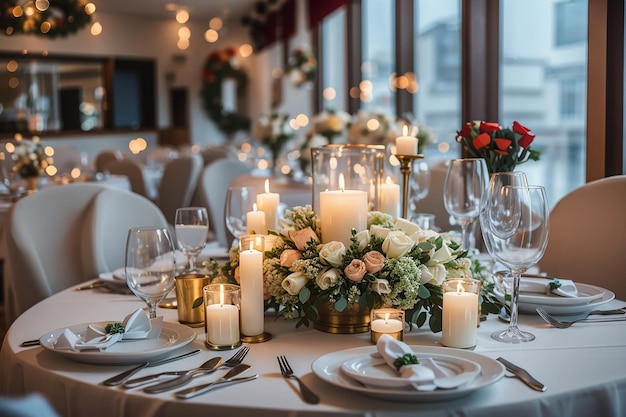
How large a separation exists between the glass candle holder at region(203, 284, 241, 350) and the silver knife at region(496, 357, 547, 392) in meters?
0.51

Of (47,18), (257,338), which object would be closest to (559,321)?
(257,338)

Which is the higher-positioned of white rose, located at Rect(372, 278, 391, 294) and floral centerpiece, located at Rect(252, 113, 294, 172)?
floral centerpiece, located at Rect(252, 113, 294, 172)

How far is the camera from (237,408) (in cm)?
118

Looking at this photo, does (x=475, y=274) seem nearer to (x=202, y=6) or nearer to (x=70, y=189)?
(x=70, y=189)

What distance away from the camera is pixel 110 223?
2604mm

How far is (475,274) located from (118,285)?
950 millimetres

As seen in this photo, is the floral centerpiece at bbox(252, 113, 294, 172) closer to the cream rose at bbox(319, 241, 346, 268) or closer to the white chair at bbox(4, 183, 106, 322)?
the white chair at bbox(4, 183, 106, 322)

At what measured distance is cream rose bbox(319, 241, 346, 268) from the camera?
1568 millimetres

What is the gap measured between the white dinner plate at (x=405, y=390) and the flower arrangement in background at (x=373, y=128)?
10.3ft

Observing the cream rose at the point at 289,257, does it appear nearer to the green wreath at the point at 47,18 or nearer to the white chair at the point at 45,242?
the white chair at the point at 45,242

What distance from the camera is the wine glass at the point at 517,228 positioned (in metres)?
1.54

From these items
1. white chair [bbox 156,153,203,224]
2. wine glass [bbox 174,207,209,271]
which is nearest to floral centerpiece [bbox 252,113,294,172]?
white chair [bbox 156,153,203,224]

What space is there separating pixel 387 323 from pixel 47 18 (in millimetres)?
7508

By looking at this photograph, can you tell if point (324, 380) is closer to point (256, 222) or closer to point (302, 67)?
point (256, 222)
